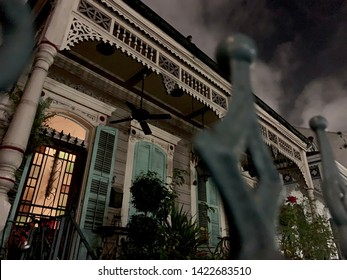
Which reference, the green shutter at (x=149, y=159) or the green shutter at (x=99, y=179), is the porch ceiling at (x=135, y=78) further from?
the green shutter at (x=99, y=179)

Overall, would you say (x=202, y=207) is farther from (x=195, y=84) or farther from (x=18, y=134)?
(x=18, y=134)

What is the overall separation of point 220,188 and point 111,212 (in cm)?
553

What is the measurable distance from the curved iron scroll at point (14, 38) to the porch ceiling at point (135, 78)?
436cm

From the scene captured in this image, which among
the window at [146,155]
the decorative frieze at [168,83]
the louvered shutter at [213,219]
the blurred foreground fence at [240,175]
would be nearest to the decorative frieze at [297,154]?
the louvered shutter at [213,219]

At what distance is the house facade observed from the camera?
4.38 meters

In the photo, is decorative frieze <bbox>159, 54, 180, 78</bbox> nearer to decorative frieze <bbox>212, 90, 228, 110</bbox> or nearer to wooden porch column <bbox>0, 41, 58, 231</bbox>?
decorative frieze <bbox>212, 90, 228, 110</bbox>

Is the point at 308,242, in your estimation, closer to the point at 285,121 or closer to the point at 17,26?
the point at 285,121

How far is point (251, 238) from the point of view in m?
0.39

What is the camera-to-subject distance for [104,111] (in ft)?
20.5

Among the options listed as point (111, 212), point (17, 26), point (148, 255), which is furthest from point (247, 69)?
point (111, 212)

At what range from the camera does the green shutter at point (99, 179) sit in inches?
202

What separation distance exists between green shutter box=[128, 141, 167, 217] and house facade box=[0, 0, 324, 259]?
0.03 meters

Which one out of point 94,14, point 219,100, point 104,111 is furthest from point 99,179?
point 219,100

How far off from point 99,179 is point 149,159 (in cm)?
160
